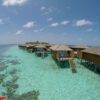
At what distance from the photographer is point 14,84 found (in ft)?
50.1

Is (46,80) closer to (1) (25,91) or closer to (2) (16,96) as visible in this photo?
(1) (25,91)

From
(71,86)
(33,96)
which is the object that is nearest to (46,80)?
(71,86)

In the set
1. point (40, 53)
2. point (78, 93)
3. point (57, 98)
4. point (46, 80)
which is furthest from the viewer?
point (40, 53)

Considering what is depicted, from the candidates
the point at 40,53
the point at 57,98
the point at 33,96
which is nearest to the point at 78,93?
the point at 57,98

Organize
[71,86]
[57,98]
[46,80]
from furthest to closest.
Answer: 1. [46,80]
2. [71,86]
3. [57,98]

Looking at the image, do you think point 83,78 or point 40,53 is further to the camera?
point 40,53

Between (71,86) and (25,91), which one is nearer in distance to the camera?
(25,91)

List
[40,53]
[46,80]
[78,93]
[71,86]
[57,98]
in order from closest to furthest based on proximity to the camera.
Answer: [57,98] < [78,93] < [71,86] < [46,80] < [40,53]

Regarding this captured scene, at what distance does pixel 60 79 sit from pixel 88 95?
5.05 m

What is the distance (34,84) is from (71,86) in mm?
3472

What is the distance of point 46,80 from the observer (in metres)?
16.7

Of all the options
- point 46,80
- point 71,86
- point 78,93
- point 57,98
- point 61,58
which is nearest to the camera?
point 57,98

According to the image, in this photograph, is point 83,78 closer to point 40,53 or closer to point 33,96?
point 33,96

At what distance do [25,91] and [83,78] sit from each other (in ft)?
22.5
